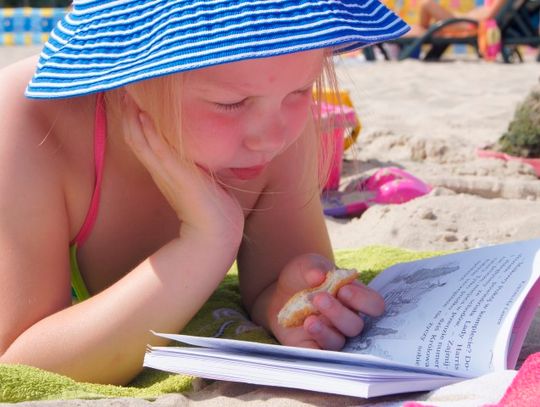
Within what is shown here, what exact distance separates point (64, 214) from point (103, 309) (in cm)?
17

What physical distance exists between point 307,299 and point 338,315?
0.22ft

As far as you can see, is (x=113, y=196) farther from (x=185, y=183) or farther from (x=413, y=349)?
(x=413, y=349)

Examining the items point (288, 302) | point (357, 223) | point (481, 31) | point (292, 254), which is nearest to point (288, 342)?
point (288, 302)

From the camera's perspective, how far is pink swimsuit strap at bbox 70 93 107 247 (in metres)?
1.37

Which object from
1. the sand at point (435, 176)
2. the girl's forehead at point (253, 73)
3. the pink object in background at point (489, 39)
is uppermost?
the girl's forehead at point (253, 73)

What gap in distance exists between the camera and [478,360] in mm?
1108

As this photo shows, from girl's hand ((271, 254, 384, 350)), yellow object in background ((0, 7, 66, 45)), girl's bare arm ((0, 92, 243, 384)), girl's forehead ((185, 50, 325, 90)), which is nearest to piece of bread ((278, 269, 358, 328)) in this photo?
girl's hand ((271, 254, 384, 350))

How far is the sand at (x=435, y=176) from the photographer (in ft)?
4.01

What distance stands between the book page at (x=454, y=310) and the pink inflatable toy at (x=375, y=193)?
3.24 ft

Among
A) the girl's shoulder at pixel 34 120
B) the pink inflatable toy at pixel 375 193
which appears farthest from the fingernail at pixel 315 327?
the pink inflatable toy at pixel 375 193

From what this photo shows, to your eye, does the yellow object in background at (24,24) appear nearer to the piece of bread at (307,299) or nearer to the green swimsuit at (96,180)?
the green swimsuit at (96,180)

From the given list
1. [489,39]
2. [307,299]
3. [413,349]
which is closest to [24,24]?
[489,39]

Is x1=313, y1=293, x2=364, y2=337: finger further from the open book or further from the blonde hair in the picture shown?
the blonde hair

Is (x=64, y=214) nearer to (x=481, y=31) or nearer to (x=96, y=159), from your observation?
(x=96, y=159)
